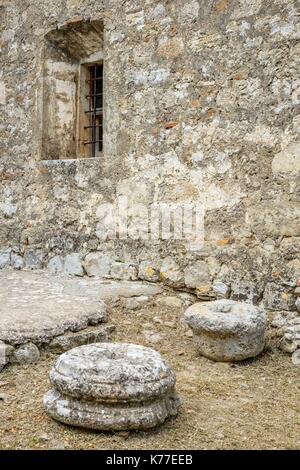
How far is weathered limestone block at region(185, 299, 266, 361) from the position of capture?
3943 mm

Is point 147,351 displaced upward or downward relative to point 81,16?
downward

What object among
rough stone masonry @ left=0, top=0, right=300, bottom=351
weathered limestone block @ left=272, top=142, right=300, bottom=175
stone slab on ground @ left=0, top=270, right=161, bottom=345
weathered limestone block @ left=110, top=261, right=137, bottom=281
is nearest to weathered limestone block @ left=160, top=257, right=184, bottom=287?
rough stone masonry @ left=0, top=0, right=300, bottom=351

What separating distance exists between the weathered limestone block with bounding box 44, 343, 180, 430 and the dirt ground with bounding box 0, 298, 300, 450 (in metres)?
0.08

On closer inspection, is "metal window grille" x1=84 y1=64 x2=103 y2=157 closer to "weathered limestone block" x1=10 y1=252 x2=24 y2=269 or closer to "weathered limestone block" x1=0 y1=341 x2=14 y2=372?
"weathered limestone block" x1=10 y1=252 x2=24 y2=269

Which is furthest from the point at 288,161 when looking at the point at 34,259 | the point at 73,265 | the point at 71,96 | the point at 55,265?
the point at 34,259

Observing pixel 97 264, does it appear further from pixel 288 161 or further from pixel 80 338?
pixel 288 161

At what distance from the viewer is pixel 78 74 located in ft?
20.9

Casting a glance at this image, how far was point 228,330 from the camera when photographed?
12.8 ft

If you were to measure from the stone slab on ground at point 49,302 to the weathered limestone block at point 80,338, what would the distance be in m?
0.05

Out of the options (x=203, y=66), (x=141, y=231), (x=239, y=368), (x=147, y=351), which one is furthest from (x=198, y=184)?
(x=147, y=351)

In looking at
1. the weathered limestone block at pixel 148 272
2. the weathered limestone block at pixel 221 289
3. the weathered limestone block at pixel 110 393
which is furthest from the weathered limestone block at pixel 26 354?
the weathered limestone block at pixel 221 289

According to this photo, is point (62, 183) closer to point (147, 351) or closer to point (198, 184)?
point (198, 184)

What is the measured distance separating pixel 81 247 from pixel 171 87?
6.53 feet

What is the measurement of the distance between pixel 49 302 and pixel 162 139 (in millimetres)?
1973
